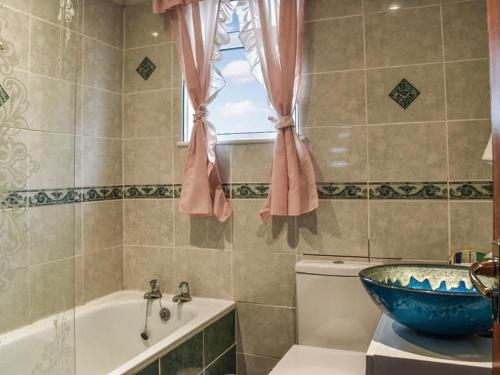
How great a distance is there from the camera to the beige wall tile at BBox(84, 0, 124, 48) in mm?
2256

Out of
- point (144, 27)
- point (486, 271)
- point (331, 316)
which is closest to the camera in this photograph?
point (486, 271)

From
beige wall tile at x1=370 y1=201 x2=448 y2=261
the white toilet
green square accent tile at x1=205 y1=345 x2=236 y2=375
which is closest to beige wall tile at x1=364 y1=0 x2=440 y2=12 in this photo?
beige wall tile at x1=370 y1=201 x2=448 y2=261

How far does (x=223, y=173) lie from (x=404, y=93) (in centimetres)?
101

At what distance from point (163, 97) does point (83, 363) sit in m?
1.50

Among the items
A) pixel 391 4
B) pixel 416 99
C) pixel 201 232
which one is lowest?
pixel 201 232

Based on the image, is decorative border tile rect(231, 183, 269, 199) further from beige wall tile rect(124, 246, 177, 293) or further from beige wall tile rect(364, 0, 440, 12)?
beige wall tile rect(364, 0, 440, 12)

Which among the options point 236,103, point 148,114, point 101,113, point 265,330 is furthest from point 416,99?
point 101,113

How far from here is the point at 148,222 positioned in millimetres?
2414

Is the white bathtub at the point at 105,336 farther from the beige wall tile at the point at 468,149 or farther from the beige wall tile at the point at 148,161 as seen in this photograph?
the beige wall tile at the point at 468,149

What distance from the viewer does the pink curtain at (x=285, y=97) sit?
1963 mm

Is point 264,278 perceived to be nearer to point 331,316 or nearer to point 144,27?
point 331,316

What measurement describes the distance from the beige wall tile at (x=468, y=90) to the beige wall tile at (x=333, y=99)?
39 centimetres

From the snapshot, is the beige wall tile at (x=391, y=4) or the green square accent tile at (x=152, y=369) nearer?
the green square accent tile at (x=152, y=369)

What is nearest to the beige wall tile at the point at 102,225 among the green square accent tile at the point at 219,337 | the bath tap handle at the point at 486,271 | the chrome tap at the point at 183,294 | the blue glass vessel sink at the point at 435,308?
the chrome tap at the point at 183,294
